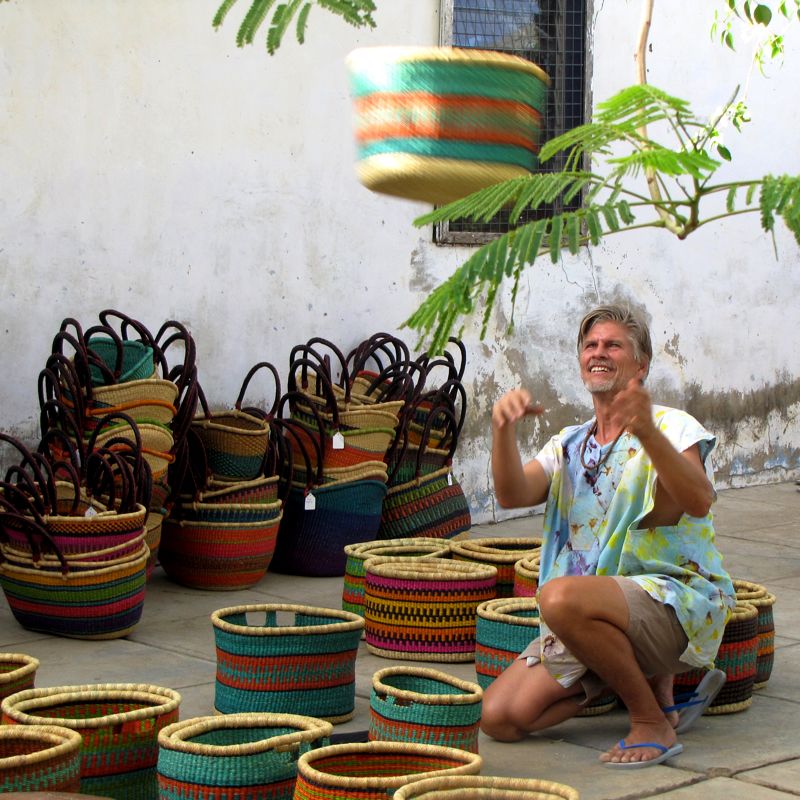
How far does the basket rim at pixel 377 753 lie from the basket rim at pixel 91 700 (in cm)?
45

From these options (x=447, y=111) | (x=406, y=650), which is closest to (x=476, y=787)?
(x=447, y=111)

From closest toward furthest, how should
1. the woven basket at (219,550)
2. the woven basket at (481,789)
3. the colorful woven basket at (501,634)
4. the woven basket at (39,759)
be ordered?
1. the woven basket at (481,789)
2. the woven basket at (39,759)
3. the colorful woven basket at (501,634)
4. the woven basket at (219,550)

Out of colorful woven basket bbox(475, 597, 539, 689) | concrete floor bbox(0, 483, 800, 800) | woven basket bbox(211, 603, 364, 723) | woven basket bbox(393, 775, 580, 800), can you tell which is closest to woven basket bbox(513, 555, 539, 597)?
colorful woven basket bbox(475, 597, 539, 689)

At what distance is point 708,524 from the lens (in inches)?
154

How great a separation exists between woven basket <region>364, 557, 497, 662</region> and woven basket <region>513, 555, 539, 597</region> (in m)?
0.10

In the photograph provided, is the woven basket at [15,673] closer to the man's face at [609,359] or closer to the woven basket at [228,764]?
the woven basket at [228,764]

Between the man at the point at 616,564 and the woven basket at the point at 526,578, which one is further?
the woven basket at the point at 526,578

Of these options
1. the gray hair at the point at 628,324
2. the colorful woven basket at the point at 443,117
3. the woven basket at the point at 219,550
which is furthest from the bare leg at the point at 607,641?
the woven basket at the point at 219,550

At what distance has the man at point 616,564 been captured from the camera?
373 centimetres

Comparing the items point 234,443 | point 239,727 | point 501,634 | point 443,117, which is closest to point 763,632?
point 501,634

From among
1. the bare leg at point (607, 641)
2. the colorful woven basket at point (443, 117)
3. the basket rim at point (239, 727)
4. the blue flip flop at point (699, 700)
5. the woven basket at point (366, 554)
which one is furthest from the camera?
the woven basket at point (366, 554)

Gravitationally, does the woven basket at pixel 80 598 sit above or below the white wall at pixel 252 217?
below

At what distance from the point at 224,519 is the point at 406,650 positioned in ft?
4.26

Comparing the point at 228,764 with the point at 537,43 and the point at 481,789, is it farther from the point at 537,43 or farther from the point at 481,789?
the point at 537,43
